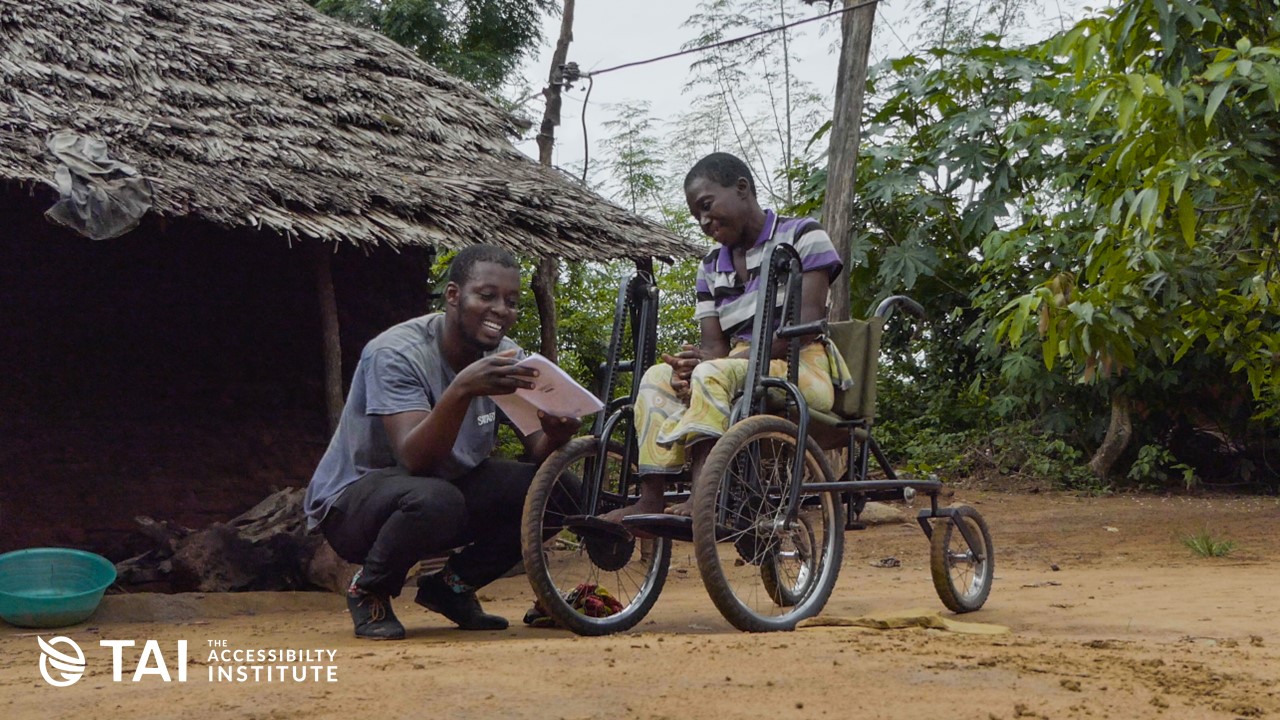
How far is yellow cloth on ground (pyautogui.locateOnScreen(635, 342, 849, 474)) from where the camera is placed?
4.25 metres

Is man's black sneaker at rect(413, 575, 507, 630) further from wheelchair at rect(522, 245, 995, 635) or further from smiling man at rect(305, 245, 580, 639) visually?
wheelchair at rect(522, 245, 995, 635)

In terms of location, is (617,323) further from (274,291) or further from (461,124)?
(461,124)

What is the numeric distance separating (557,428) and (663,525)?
1.91 ft

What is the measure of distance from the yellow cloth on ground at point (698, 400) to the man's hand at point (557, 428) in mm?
230

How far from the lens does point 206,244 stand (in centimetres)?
802

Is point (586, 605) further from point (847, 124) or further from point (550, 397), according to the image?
point (847, 124)

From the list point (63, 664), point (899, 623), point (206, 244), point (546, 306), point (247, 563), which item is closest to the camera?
point (63, 664)

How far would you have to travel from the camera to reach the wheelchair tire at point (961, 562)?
4961 mm

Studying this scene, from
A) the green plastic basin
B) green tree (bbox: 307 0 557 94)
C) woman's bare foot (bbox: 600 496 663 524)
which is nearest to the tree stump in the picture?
the green plastic basin

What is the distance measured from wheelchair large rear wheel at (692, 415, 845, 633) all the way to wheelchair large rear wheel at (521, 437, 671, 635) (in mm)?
384

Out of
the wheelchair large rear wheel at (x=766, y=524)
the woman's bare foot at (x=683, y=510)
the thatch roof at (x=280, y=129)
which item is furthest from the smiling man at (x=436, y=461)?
the thatch roof at (x=280, y=129)

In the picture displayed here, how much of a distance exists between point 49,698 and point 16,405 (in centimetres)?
469

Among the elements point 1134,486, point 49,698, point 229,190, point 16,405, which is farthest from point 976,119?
point 49,698

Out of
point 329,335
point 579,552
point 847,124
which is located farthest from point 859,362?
point 847,124
